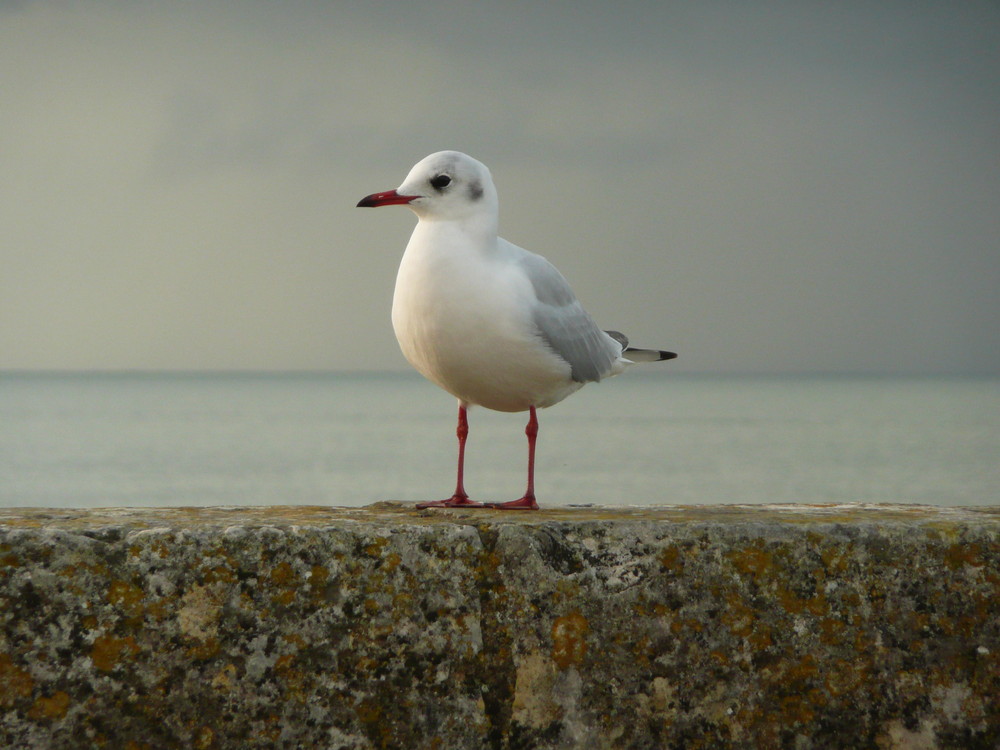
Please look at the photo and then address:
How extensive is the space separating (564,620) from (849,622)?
81 centimetres

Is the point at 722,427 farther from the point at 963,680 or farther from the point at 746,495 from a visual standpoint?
the point at 963,680

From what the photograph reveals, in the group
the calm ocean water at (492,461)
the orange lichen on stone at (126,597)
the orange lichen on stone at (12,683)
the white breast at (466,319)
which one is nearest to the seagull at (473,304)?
the white breast at (466,319)

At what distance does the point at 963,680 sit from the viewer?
314 centimetres

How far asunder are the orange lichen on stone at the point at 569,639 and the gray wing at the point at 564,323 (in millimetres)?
2024

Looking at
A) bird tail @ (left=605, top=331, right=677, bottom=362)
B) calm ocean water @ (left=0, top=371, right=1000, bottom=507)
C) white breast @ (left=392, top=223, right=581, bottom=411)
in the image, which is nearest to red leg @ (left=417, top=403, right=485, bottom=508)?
white breast @ (left=392, top=223, right=581, bottom=411)

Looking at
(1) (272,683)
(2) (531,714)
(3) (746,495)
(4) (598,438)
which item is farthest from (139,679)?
(4) (598,438)

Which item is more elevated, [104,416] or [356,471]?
[104,416]

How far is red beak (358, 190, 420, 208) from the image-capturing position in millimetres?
4961

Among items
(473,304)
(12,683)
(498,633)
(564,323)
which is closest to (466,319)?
(473,304)

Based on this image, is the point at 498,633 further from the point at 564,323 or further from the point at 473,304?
the point at 564,323

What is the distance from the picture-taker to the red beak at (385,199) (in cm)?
496

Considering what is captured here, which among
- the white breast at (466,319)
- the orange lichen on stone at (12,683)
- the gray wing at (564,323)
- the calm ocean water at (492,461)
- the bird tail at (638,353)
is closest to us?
the orange lichen on stone at (12,683)

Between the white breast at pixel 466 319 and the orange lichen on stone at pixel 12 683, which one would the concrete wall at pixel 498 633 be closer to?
the orange lichen on stone at pixel 12 683

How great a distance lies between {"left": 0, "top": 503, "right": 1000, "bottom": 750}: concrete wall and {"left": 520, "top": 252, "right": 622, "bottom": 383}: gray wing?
1929mm
